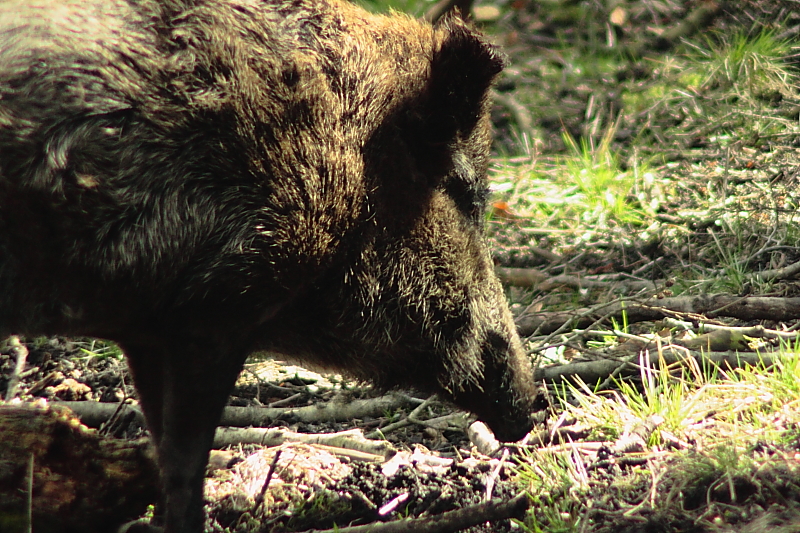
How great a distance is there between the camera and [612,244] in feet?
19.1

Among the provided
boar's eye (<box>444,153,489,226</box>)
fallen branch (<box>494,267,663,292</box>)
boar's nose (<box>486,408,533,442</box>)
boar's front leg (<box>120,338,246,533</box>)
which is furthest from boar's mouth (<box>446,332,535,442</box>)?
fallen branch (<box>494,267,663,292</box>)

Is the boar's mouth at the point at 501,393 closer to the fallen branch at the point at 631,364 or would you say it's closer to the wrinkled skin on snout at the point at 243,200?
the wrinkled skin on snout at the point at 243,200

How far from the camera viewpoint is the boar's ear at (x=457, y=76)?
3.24 metres

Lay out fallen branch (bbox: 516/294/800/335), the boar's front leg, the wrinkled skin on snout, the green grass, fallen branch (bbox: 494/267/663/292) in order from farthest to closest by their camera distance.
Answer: fallen branch (bbox: 494/267/663/292)
fallen branch (bbox: 516/294/800/335)
the boar's front leg
the green grass
the wrinkled skin on snout

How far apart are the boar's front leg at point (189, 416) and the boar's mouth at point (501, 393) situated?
1070 millimetres

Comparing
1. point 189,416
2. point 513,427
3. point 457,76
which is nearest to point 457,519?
point 513,427

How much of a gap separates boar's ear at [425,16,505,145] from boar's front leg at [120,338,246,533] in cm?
119

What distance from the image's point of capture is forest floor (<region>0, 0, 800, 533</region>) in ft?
9.98

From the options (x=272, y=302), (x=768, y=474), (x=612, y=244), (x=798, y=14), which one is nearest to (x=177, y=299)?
(x=272, y=302)

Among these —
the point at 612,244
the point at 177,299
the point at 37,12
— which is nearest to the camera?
the point at 37,12

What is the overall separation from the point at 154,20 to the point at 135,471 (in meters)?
1.60

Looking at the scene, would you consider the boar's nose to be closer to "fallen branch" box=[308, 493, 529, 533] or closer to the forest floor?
the forest floor

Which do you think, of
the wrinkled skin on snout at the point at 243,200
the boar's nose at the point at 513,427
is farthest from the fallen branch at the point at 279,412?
the boar's nose at the point at 513,427

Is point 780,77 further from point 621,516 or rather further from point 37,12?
point 37,12
